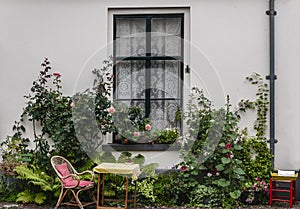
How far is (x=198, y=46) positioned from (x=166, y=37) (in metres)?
0.60

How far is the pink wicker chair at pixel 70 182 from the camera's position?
697 centimetres

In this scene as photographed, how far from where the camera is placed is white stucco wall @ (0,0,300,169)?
7.93 metres

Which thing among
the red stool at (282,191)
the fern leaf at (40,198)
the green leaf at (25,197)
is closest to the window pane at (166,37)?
the red stool at (282,191)

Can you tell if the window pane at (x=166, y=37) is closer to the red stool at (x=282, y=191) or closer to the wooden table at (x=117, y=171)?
the wooden table at (x=117, y=171)

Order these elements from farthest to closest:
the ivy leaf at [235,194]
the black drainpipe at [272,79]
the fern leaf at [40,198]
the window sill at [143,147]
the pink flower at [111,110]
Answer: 1. the window sill at [143,147]
2. the black drainpipe at [272,79]
3. the pink flower at [111,110]
4. the fern leaf at [40,198]
5. the ivy leaf at [235,194]

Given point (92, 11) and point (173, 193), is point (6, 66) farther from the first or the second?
point (173, 193)

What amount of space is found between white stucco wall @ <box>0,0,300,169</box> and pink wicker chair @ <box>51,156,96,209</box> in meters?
1.35

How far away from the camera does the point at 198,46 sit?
803cm

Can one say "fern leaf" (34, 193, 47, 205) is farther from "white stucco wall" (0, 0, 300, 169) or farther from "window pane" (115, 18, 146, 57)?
"window pane" (115, 18, 146, 57)

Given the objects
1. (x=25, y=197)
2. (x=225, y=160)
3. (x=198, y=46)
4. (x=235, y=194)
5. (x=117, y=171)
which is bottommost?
(x=25, y=197)

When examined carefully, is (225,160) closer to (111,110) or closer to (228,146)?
(228,146)

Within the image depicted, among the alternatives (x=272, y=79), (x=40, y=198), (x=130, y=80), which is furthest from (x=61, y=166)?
(x=272, y=79)

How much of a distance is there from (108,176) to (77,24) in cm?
264

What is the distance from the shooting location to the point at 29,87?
26.8 ft
